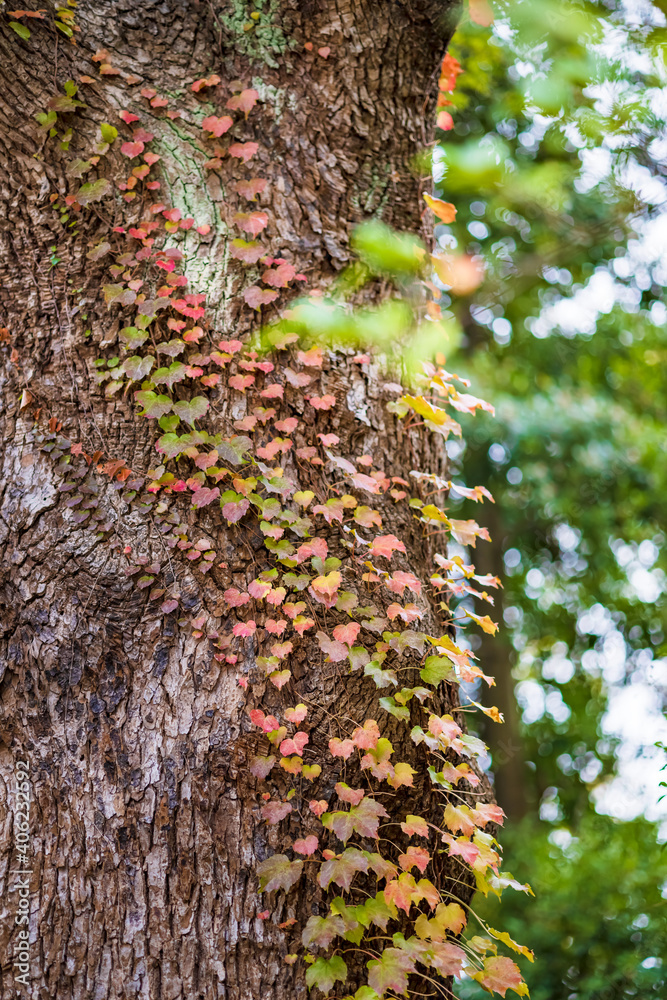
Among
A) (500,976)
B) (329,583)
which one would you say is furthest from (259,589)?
(500,976)

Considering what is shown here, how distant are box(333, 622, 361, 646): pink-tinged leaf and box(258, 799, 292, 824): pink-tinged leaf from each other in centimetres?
39

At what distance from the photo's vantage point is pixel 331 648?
171 centimetres

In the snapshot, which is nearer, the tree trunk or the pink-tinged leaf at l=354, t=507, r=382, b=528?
the tree trunk

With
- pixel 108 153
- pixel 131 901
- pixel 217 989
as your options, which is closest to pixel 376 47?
pixel 108 153

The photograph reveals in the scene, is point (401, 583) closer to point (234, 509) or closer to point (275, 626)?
point (275, 626)

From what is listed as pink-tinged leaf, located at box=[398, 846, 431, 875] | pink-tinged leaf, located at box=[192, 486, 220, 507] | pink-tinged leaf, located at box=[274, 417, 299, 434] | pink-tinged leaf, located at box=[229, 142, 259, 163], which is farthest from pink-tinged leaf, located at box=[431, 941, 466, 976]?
pink-tinged leaf, located at box=[229, 142, 259, 163]

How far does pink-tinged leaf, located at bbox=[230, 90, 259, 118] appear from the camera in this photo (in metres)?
1.94

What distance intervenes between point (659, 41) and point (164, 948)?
6.37 feet

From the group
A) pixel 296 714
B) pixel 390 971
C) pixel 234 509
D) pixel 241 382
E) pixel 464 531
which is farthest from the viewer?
pixel 464 531

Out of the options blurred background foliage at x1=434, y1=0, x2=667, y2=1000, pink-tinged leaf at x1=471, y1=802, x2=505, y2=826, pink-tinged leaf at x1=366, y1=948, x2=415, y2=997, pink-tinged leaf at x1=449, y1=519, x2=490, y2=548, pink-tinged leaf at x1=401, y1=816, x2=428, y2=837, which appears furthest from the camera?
blurred background foliage at x1=434, y1=0, x2=667, y2=1000

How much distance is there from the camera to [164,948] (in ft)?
5.24

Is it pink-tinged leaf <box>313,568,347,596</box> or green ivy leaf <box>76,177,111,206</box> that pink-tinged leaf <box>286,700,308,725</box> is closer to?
pink-tinged leaf <box>313,568,347,596</box>

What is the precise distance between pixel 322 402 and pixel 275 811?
1014mm

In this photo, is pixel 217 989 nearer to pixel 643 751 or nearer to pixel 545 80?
pixel 545 80
